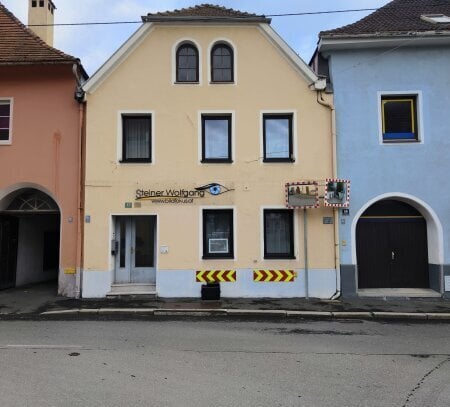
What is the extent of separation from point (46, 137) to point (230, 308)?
780cm

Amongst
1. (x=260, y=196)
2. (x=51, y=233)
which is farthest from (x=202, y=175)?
(x=51, y=233)

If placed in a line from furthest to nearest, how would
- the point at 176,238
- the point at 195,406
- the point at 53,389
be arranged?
the point at 176,238 < the point at 53,389 < the point at 195,406

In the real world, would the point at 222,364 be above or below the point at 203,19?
below

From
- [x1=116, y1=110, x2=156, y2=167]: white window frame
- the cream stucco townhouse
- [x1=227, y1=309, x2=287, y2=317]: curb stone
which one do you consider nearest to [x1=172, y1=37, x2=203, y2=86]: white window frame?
the cream stucco townhouse

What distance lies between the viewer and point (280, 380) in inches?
233

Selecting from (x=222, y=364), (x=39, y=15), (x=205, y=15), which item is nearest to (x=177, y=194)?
(x=205, y=15)

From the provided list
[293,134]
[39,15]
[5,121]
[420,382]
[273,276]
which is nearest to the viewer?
[420,382]

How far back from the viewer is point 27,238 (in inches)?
647

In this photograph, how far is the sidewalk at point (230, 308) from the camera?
1109 cm

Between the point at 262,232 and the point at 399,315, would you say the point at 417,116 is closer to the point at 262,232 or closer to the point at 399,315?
the point at 262,232

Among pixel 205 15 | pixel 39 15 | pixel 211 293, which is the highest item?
pixel 39 15

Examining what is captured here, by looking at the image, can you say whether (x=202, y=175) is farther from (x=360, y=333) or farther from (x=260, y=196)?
(x=360, y=333)

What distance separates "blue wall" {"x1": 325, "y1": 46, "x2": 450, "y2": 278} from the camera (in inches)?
531

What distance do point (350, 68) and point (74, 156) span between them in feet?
29.8
